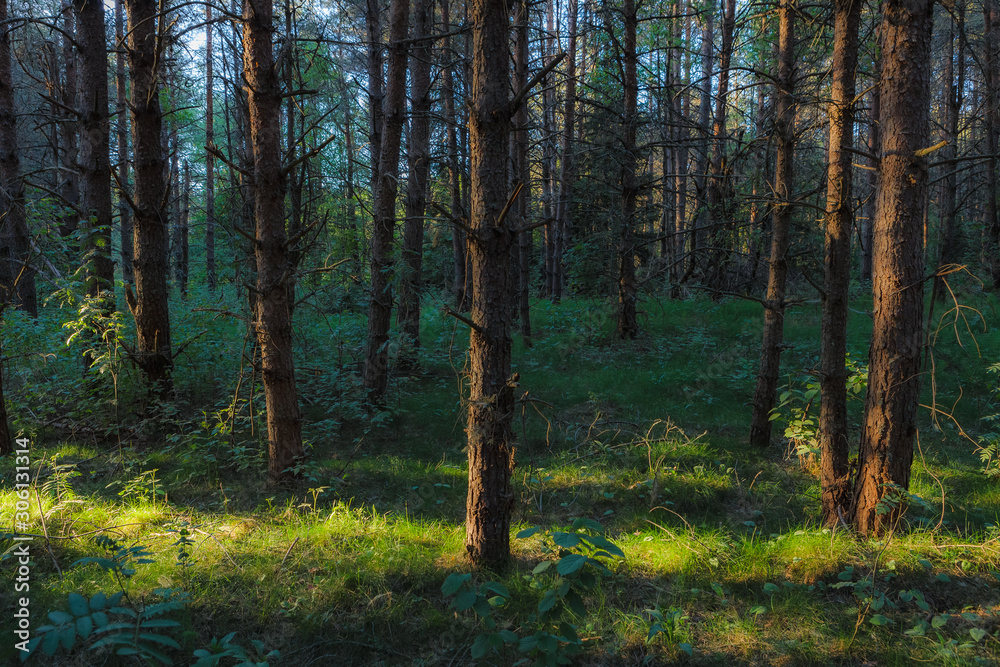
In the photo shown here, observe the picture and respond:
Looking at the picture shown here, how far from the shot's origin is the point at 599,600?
386 centimetres

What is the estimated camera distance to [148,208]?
22.2 feet

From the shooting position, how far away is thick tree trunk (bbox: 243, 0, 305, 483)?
206 inches

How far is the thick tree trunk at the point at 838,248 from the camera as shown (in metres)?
5.20

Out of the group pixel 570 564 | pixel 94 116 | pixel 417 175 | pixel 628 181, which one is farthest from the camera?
pixel 628 181

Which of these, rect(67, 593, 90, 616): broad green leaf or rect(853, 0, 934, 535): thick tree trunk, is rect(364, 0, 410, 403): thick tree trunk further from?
rect(853, 0, 934, 535): thick tree trunk

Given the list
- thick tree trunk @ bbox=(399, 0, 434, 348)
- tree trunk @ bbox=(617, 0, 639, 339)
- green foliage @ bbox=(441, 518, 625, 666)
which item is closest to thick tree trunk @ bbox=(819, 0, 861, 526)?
green foliage @ bbox=(441, 518, 625, 666)

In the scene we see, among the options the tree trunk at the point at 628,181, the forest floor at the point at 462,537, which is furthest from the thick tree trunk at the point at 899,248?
the tree trunk at the point at 628,181

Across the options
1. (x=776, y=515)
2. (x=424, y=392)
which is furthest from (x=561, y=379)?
(x=776, y=515)

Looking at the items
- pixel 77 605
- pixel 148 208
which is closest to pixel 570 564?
pixel 77 605

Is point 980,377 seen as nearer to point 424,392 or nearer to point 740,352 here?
point 740,352

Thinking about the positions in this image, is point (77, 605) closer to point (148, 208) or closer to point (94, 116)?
point (148, 208)

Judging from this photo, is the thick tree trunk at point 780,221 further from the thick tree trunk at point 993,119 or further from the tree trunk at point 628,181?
the thick tree trunk at point 993,119

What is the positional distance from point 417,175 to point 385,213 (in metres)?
0.80

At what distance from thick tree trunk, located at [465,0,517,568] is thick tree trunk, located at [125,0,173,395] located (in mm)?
4862
